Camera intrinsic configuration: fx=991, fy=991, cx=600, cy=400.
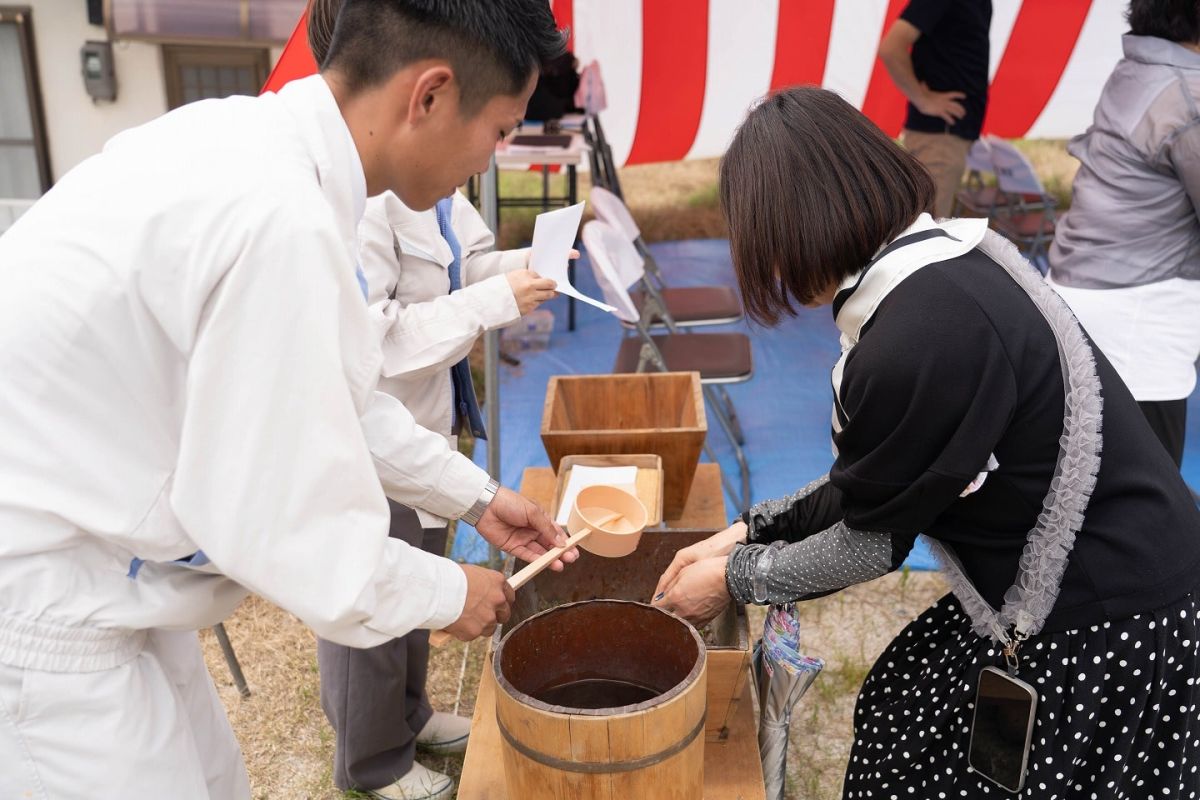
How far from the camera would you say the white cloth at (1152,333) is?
7.77 feet

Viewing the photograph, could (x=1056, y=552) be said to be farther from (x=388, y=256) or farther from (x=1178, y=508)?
(x=388, y=256)

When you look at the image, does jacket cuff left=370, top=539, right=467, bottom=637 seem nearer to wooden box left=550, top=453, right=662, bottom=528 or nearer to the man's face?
the man's face

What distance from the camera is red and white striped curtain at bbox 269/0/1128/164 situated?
5016 mm

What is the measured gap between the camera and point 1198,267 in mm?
2352

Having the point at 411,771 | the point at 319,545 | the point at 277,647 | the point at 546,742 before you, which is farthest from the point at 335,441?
the point at 277,647

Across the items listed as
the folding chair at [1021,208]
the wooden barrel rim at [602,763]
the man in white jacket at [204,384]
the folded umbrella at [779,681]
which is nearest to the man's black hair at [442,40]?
the man in white jacket at [204,384]

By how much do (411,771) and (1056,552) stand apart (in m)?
1.54

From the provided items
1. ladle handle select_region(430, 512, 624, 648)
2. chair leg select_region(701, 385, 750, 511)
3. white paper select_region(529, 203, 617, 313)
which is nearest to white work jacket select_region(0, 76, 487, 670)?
ladle handle select_region(430, 512, 624, 648)

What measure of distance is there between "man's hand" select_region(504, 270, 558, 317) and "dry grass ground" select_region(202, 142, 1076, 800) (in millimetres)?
1133

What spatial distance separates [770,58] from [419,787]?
4282 mm

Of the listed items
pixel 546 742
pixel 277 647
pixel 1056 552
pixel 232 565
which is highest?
pixel 232 565

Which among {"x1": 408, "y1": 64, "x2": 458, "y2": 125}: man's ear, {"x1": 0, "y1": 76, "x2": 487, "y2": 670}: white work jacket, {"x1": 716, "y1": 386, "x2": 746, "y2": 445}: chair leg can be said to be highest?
{"x1": 408, "y1": 64, "x2": 458, "y2": 125}: man's ear

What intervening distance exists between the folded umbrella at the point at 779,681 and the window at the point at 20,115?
6044 mm

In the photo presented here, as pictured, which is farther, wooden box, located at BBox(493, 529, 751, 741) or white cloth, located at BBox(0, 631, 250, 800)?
wooden box, located at BBox(493, 529, 751, 741)
